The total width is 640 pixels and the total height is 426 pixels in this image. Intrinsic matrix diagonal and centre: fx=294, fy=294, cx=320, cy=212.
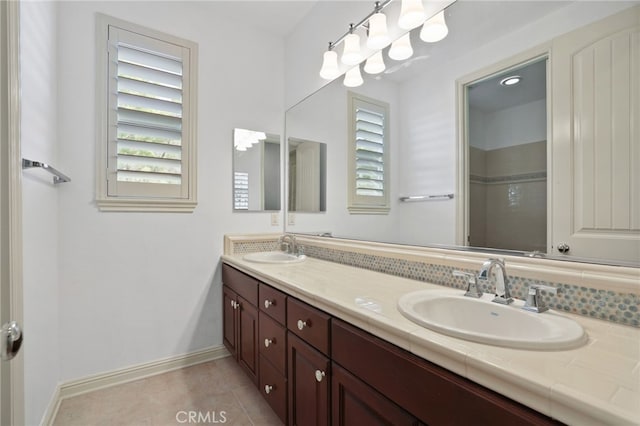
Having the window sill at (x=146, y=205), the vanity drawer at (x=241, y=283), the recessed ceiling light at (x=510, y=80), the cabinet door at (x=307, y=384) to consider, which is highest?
the recessed ceiling light at (x=510, y=80)

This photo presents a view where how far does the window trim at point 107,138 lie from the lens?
1.85 meters

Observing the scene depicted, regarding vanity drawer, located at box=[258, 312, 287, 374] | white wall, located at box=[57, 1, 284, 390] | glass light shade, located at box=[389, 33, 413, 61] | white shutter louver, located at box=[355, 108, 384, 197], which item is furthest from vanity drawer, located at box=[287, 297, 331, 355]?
glass light shade, located at box=[389, 33, 413, 61]

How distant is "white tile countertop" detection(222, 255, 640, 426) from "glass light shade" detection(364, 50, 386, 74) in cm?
130

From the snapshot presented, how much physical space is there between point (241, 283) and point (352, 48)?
1.63 m

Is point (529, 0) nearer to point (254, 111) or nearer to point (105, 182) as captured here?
point (254, 111)

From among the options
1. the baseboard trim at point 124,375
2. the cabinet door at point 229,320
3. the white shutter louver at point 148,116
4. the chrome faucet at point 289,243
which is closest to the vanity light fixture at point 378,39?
the white shutter louver at point 148,116

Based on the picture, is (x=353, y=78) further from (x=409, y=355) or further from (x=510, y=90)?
(x=409, y=355)

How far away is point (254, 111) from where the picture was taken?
2441 millimetres

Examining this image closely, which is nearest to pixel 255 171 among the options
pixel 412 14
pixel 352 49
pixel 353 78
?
pixel 353 78

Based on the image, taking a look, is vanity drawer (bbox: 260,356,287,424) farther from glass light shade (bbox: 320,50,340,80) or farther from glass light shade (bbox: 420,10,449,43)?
glass light shade (bbox: 320,50,340,80)

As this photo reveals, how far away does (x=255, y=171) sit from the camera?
243cm

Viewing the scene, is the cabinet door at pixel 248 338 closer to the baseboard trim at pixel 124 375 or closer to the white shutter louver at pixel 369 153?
the baseboard trim at pixel 124 375

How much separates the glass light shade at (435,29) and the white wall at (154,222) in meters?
1.44

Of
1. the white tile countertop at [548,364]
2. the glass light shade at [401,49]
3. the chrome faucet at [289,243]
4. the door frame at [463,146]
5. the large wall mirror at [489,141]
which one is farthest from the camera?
the chrome faucet at [289,243]
